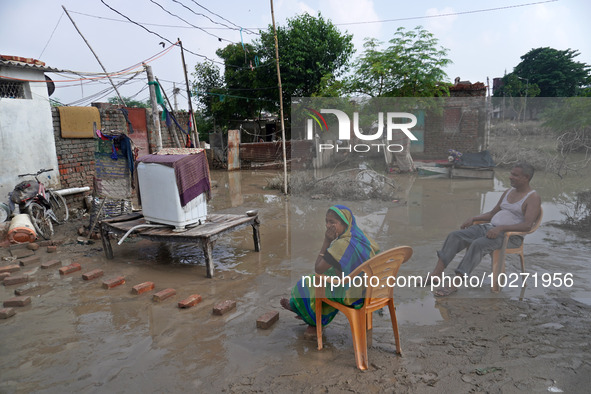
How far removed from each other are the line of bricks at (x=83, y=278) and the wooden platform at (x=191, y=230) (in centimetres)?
60

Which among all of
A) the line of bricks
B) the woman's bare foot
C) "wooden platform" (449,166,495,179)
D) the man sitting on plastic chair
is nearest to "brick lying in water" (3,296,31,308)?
the line of bricks

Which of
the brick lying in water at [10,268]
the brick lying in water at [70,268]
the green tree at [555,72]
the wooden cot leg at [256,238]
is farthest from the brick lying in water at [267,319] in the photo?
the green tree at [555,72]

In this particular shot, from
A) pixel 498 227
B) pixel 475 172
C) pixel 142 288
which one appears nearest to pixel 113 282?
pixel 142 288

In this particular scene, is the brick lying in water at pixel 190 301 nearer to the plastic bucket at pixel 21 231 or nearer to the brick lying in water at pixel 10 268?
the brick lying in water at pixel 10 268

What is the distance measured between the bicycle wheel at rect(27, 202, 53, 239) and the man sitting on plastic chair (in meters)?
6.39

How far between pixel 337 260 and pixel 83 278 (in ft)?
11.7

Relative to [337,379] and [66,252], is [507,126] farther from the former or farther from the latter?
[66,252]

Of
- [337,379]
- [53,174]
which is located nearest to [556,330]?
[337,379]

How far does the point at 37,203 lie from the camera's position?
6.86m

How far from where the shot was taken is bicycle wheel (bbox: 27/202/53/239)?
6641mm

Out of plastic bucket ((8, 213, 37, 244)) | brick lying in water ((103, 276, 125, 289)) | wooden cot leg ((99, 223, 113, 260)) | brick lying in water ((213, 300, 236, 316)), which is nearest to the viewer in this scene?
brick lying in water ((213, 300, 236, 316))

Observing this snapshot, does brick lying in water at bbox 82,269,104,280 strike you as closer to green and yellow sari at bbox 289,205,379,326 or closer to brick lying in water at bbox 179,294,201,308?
brick lying in water at bbox 179,294,201,308

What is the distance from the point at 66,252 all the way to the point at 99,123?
3.96 metres

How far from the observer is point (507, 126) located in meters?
8.43
